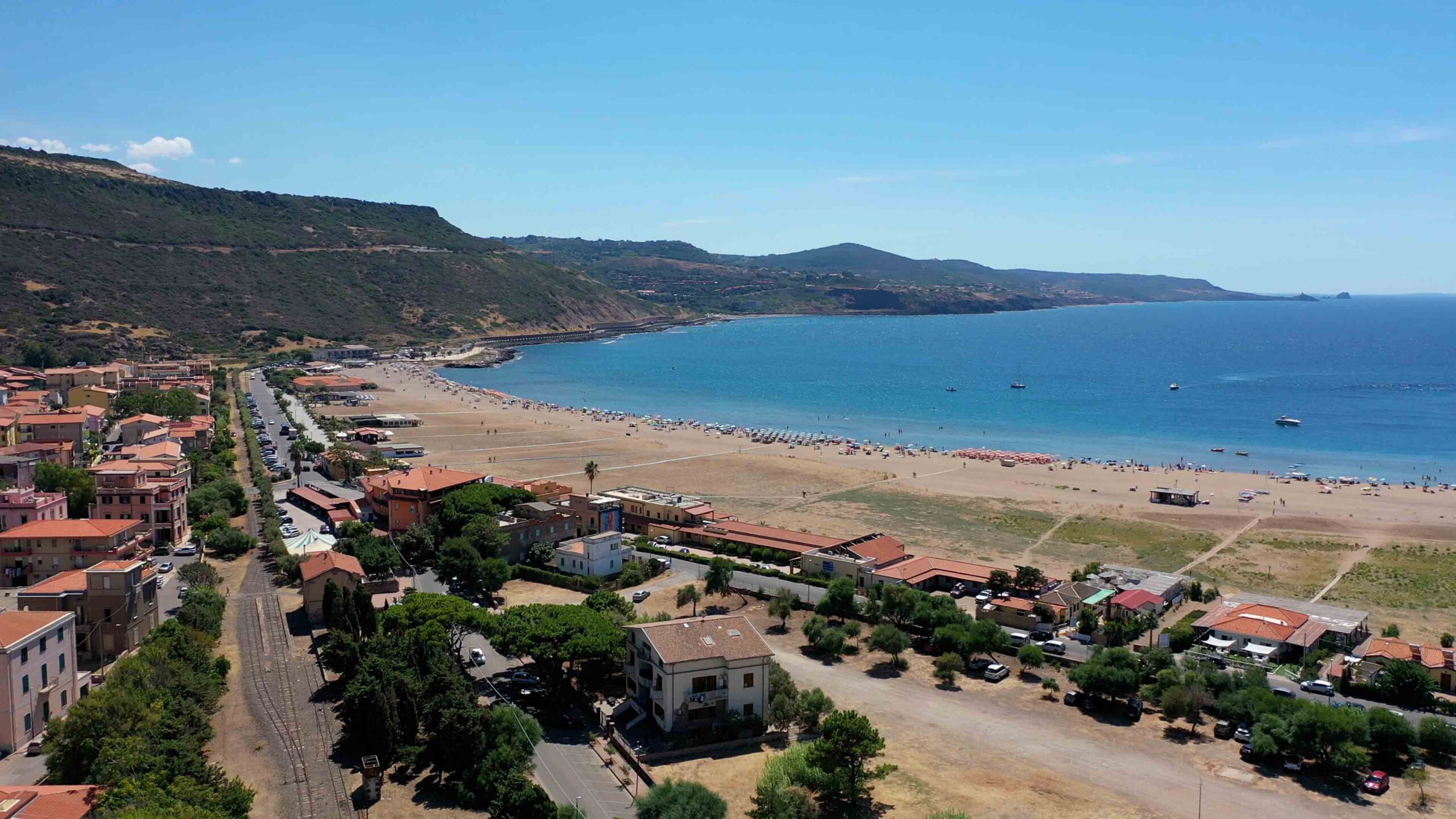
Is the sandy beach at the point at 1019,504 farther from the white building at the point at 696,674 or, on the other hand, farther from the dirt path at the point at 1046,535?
the white building at the point at 696,674

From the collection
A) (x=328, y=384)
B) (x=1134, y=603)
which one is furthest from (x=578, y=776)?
(x=328, y=384)

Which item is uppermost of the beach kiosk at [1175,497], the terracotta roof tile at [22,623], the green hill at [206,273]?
the green hill at [206,273]

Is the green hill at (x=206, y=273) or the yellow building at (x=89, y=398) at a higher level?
the green hill at (x=206, y=273)

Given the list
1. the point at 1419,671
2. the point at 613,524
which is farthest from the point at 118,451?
the point at 1419,671

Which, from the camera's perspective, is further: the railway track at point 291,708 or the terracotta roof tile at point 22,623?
the terracotta roof tile at point 22,623

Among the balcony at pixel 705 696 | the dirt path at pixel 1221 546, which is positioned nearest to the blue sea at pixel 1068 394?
the dirt path at pixel 1221 546
